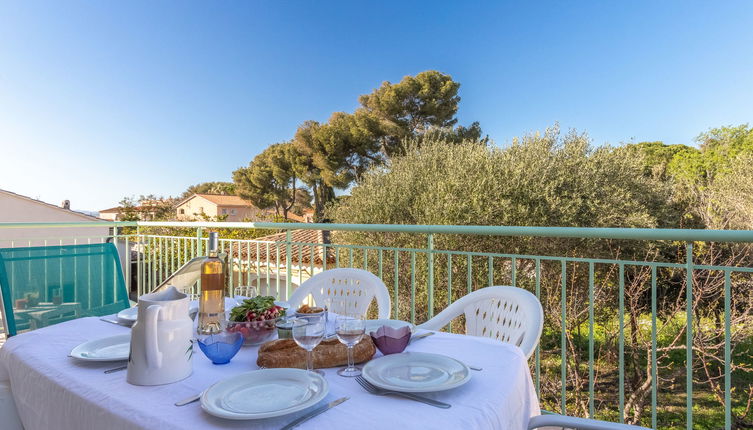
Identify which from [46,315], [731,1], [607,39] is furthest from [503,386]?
[731,1]

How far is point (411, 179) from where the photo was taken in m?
8.62

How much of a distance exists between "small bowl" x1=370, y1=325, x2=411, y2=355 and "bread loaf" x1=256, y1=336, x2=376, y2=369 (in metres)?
0.02

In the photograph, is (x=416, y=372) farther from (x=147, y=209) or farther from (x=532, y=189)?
(x=147, y=209)

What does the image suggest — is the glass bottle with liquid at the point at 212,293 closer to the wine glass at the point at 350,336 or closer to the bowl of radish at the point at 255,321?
the bowl of radish at the point at 255,321

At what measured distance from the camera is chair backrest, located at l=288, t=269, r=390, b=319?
1.99 meters

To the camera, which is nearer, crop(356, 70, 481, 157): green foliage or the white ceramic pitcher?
the white ceramic pitcher

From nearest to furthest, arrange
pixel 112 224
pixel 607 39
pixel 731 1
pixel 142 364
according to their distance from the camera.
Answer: pixel 142 364 < pixel 112 224 < pixel 731 1 < pixel 607 39

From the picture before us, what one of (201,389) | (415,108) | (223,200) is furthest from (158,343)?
(223,200)

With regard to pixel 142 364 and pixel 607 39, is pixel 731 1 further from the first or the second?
pixel 142 364

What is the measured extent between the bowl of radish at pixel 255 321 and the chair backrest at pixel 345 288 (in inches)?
28.0

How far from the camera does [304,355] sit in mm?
1014

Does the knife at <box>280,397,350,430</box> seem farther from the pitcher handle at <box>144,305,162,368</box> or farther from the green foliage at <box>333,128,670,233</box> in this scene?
the green foliage at <box>333,128,670,233</box>

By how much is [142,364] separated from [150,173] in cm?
2680

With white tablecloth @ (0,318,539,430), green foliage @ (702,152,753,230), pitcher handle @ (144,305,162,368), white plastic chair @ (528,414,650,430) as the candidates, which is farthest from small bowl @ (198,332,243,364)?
green foliage @ (702,152,753,230)
